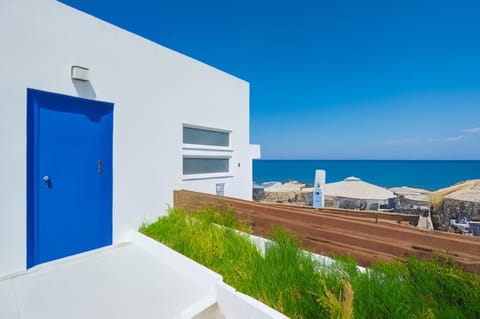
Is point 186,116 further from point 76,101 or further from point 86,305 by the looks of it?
point 86,305

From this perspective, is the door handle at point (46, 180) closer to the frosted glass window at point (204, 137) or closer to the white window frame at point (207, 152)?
the white window frame at point (207, 152)

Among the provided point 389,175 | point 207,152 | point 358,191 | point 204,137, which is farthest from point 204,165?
point 389,175

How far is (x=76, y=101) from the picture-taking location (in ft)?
11.3

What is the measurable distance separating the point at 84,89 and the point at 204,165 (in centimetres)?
301

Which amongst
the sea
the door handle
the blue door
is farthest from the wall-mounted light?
the sea

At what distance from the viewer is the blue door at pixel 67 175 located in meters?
3.03

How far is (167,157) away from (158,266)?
7.27ft

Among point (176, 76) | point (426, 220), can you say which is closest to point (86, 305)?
point (176, 76)

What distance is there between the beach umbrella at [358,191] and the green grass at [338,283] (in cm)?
594

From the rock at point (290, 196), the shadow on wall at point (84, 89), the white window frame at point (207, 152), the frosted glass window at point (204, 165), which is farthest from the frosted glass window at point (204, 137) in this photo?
the rock at point (290, 196)

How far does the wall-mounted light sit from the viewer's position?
3287mm

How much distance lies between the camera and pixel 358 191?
8.00m

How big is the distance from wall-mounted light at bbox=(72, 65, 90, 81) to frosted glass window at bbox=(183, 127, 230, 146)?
2182 millimetres

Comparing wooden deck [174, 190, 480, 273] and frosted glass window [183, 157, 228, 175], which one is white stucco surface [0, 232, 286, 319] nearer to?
wooden deck [174, 190, 480, 273]
